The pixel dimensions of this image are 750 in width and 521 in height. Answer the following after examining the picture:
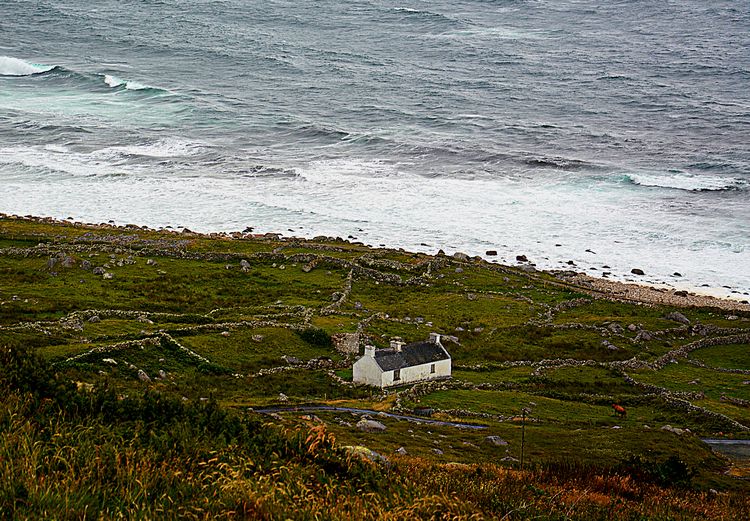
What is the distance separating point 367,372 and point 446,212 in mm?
53531

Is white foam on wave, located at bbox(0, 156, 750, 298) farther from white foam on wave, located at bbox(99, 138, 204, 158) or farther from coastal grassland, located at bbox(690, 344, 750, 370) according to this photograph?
coastal grassland, located at bbox(690, 344, 750, 370)

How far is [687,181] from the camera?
4087 inches

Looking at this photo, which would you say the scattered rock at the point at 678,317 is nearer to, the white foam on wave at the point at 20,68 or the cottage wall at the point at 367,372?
the cottage wall at the point at 367,372

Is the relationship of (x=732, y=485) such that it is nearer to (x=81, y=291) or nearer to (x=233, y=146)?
(x=81, y=291)

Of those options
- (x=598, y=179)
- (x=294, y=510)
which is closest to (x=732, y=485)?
(x=294, y=510)

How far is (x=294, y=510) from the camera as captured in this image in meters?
11.5

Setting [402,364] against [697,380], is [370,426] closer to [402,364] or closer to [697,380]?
[402,364]

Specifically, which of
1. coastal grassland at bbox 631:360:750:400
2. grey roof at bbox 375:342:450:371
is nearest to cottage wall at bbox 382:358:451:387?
grey roof at bbox 375:342:450:371

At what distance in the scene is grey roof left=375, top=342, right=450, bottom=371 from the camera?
42.9 m

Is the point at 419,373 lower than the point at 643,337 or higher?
higher

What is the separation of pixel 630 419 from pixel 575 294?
83.4 feet

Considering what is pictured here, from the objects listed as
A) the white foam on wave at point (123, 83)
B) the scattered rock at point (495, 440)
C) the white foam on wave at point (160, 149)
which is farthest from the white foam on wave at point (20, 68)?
the scattered rock at point (495, 440)

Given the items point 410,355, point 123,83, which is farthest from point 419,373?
point 123,83

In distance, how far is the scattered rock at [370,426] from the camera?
3250 centimetres
